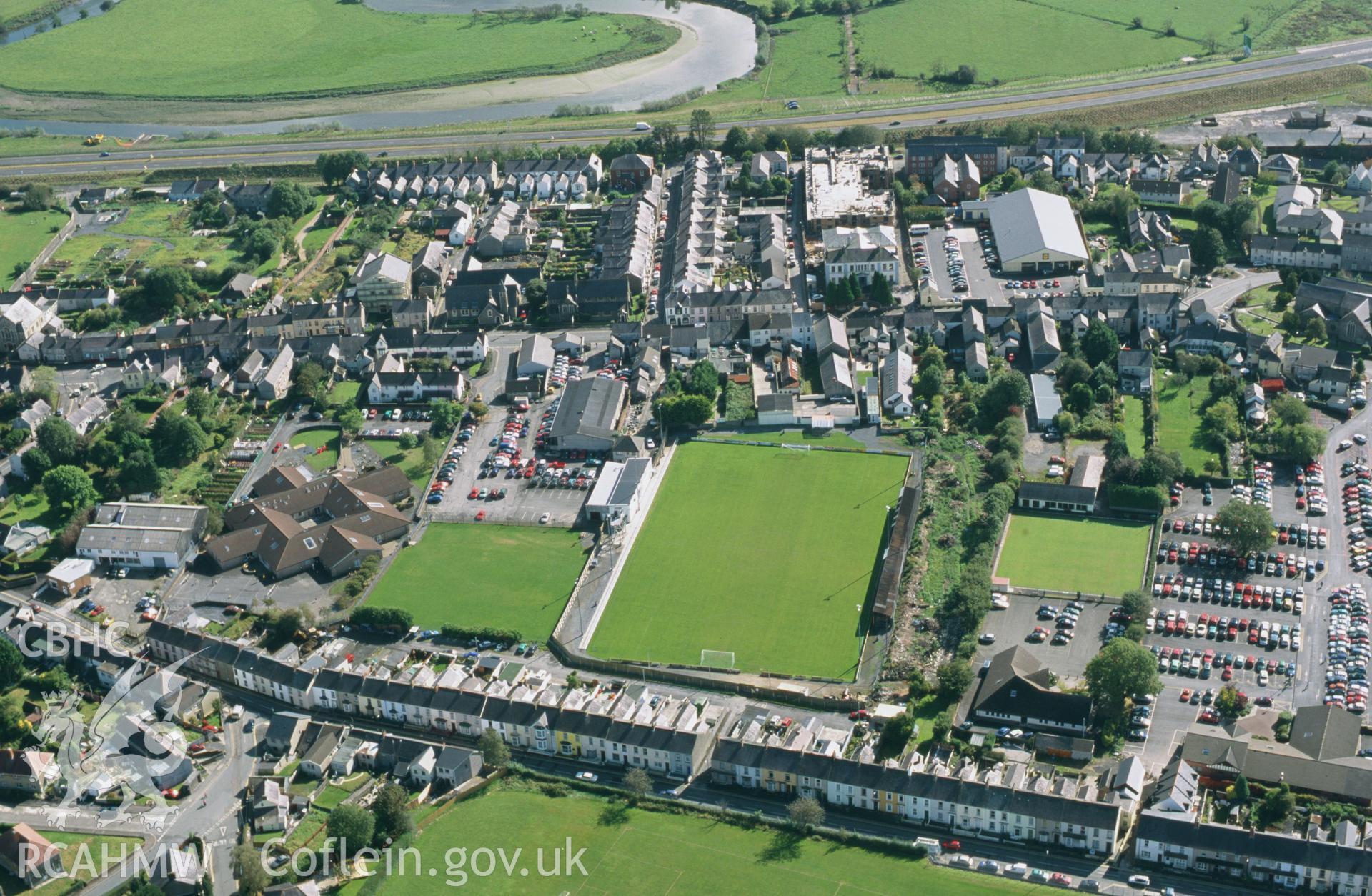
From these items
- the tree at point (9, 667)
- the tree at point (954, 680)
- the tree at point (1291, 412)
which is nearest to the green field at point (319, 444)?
the tree at point (9, 667)

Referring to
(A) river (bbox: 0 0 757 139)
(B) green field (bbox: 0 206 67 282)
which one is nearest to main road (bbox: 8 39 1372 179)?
(A) river (bbox: 0 0 757 139)

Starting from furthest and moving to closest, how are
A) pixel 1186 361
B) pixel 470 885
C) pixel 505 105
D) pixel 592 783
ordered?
pixel 505 105, pixel 1186 361, pixel 592 783, pixel 470 885

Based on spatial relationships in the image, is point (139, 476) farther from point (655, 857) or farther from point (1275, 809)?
point (1275, 809)

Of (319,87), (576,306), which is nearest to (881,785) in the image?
(576,306)

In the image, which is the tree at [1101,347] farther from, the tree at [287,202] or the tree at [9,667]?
the tree at [287,202]

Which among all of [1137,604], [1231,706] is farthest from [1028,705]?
[1137,604]

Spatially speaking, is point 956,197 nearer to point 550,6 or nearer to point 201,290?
point 201,290
